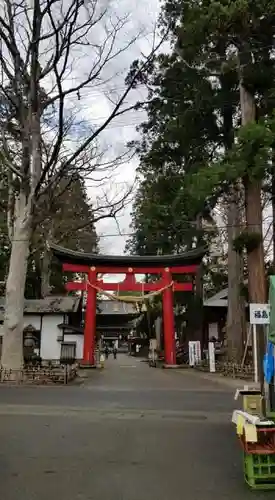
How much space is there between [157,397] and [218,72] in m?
12.3

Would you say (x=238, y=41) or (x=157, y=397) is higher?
(x=238, y=41)

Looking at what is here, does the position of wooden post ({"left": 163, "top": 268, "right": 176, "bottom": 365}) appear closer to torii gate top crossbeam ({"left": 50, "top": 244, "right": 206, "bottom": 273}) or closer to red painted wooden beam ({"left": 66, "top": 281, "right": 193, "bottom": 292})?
red painted wooden beam ({"left": 66, "top": 281, "right": 193, "bottom": 292})

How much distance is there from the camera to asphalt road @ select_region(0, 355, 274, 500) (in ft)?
18.8

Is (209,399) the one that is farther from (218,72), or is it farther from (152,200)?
(152,200)

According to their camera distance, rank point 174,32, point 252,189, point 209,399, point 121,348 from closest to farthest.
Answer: point 209,399 → point 252,189 → point 174,32 → point 121,348

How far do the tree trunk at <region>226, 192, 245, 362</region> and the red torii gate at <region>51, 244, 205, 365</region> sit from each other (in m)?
4.54

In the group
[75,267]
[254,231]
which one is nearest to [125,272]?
[75,267]

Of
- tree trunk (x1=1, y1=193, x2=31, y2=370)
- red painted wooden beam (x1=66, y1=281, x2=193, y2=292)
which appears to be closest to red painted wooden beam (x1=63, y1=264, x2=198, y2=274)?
red painted wooden beam (x1=66, y1=281, x2=193, y2=292)

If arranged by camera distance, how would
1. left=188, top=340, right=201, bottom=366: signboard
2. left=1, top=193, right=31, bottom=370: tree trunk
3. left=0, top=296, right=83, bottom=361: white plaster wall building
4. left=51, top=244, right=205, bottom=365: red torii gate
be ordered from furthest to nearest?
left=0, top=296, right=83, bottom=361: white plaster wall building, left=188, top=340, right=201, bottom=366: signboard, left=51, top=244, right=205, bottom=365: red torii gate, left=1, top=193, right=31, bottom=370: tree trunk

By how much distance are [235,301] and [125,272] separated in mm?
7635

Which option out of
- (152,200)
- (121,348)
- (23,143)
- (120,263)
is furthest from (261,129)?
(121,348)

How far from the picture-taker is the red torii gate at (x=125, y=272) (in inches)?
1244

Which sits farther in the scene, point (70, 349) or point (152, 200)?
point (70, 349)

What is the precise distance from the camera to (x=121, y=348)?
104438mm
